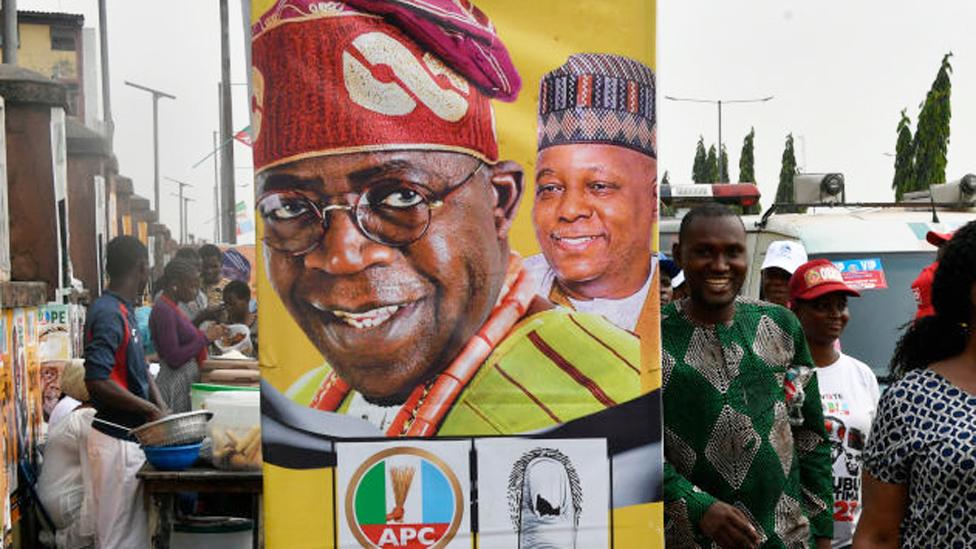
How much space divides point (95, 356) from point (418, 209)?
164 inches

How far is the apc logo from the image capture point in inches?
139

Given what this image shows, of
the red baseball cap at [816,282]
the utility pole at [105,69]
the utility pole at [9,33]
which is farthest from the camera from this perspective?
the utility pole at [105,69]

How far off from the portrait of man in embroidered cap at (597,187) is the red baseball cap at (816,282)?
1.97 m

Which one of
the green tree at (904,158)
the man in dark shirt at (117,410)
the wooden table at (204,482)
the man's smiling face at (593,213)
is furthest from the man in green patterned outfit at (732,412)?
the green tree at (904,158)

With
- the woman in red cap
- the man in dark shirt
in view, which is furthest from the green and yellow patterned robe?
the man in dark shirt

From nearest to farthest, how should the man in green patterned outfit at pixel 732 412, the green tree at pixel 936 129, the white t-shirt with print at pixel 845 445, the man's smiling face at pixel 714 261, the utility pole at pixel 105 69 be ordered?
the man in green patterned outfit at pixel 732 412 → the man's smiling face at pixel 714 261 → the white t-shirt with print at pixel 845 445 → the green tree at pixel 936 129 → the utility pole at pixel 105 69

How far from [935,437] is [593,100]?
124 cm

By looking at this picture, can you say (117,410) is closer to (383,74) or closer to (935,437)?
(383,74)

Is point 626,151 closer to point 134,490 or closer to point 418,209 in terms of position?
point 418,209

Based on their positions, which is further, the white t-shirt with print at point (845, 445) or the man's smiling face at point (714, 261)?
the white t-shirt with print at point (845, 445)

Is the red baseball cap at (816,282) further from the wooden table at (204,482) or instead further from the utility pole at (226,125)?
the utility pole at (226,125)

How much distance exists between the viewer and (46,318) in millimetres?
11727

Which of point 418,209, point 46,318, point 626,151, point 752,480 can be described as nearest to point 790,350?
point 752,480

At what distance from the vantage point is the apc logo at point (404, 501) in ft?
11.6
